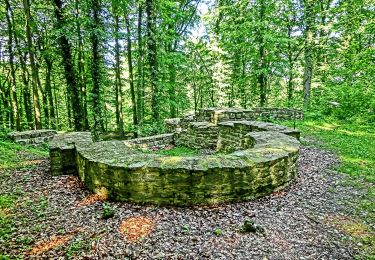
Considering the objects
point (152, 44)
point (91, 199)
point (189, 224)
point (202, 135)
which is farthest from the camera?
point (152, 44)

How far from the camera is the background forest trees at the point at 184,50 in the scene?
36.0 ft

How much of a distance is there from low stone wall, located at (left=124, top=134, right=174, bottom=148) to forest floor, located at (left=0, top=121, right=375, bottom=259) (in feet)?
13.5

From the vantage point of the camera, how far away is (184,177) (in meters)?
4.17

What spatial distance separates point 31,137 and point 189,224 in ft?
29.4

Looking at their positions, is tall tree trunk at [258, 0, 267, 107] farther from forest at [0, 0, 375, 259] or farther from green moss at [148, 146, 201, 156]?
green moss at [148, 146, 201, 156]

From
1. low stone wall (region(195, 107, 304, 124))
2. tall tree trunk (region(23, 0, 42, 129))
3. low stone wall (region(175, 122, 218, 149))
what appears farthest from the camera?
low stone wall (region(195, 107, 304, 124))

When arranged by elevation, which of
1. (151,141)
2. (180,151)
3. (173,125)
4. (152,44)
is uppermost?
(152,44)

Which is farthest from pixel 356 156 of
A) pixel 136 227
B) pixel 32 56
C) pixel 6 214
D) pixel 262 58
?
pixel 32 56

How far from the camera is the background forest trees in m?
11.0

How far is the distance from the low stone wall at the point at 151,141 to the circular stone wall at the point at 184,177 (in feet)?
16.0

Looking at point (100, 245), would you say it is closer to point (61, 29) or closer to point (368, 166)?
point (368, 166)

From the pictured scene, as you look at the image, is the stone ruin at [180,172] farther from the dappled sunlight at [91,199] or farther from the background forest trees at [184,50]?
the background forest trees at [184,50]

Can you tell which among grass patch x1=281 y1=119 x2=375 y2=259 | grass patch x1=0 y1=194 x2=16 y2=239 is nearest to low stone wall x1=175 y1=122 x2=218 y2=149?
grass patch x1=281 y1=119 x2=375 y2=259

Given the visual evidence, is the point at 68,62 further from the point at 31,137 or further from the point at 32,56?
the point at 31,137
